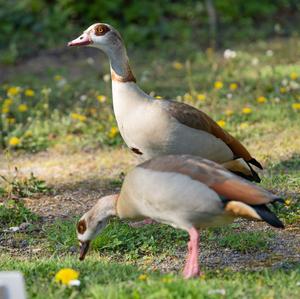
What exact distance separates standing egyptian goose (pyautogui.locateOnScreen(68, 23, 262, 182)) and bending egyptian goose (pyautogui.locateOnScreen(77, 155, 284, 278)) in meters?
1.06

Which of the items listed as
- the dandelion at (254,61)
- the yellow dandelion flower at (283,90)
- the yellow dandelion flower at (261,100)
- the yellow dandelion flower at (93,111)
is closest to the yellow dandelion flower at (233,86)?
the yellow dandelion flower at (261,100)

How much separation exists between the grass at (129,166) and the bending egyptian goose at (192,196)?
34 centimetres

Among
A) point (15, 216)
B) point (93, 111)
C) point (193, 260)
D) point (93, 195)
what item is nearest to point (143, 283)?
point (193, 260)

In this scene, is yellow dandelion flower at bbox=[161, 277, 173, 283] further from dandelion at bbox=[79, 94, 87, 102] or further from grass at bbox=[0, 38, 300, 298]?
dandelion at bbox=[79, 94, 87, 102]

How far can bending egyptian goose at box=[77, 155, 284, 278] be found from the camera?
15.0ft

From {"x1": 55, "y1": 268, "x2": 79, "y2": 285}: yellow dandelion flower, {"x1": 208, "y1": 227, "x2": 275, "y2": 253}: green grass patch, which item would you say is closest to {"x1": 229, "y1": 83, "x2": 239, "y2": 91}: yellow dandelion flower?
{"x1": 208, "y1": 227, "x2": 275, "y2": 253}: green grass patch

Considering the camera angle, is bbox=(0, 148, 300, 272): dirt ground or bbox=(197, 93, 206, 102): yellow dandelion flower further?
bbox=(197, 93, 206, 102): yellow dandelion flower

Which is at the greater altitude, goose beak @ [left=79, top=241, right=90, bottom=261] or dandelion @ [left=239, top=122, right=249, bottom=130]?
goose beak @ [left=79, top=241, right=90, bottom=261]

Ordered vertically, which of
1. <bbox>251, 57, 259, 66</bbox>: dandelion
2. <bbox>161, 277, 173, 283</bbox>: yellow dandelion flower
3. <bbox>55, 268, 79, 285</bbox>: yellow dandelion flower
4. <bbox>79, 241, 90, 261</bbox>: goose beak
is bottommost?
<bbox>251, 57, 259, 66</bbox>: dandelion

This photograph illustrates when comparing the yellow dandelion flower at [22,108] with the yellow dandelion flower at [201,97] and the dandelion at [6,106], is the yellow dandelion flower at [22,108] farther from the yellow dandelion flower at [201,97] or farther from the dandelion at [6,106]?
the yellow dandelion flower at [201,97]

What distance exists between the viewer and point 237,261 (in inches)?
208

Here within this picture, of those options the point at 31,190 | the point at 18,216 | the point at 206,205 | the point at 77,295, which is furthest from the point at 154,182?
the point at 31,190

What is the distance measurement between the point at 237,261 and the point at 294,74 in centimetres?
458

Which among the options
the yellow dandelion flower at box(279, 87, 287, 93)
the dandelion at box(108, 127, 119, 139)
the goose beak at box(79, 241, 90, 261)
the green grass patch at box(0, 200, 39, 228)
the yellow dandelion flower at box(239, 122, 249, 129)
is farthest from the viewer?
the yellow dandelion flower at box(279, 87, 287, 93)
